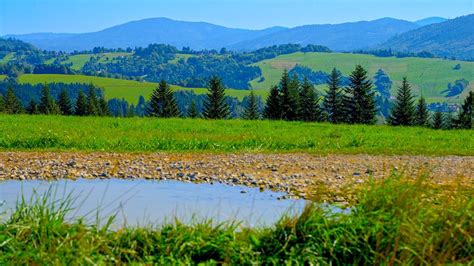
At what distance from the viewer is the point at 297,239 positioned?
27.4 ft

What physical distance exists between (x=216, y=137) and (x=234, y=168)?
7929mm

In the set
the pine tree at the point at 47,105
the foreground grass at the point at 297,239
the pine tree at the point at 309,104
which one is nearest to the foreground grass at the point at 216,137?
the foreground grass at the point at 297,239

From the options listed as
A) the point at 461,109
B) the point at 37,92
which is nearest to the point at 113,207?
the point at 461,109

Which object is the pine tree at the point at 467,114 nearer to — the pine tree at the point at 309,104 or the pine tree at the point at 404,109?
the pine tree at the point at 404,109

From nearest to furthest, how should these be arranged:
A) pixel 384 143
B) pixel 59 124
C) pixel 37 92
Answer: pixel 384 143 < pixel 59 124 < pixel 37 92

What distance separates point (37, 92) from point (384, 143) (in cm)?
18293

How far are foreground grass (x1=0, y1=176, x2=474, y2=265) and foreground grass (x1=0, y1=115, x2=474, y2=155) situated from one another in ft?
47.4

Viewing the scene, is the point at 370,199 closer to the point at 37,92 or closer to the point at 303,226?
the point at 303,226

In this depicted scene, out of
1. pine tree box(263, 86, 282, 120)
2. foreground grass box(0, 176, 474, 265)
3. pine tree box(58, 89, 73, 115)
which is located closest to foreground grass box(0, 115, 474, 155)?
foreground grass box(0, 176, 474, 265)

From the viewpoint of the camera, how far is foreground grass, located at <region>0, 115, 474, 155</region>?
935 inches

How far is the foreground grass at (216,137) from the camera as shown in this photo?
2375 centimetres

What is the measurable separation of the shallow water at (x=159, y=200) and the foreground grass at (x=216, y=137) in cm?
676

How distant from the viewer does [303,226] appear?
852 cm

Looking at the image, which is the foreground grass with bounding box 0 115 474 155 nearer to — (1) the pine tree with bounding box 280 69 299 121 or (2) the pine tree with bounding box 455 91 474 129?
(1) the pine tree with bounding box 280 69 299 121
